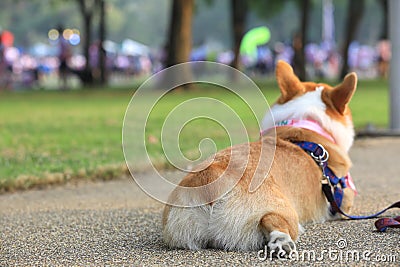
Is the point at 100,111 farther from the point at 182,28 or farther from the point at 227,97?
the point at 182,28

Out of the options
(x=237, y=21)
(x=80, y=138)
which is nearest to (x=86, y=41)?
(x=237, y=21)

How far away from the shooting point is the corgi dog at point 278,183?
13.0ft

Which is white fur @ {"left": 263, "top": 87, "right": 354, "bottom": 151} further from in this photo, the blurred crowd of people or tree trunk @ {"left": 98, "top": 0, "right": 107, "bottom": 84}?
tree trunk @ {"left": 98, "top": 0, "right": 107, "bottom": 84}

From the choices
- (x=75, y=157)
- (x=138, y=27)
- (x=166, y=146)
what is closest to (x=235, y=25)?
(x=75, y=157)

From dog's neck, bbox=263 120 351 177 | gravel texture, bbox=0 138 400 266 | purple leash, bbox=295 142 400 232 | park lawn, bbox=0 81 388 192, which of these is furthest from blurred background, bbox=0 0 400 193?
gravel texture, bbox=0 138 400 266

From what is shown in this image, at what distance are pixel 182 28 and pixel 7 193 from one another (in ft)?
51.4

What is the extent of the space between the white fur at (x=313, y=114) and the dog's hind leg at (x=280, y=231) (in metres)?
1.11

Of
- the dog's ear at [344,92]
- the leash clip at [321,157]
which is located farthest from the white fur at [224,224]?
the dog's ear at [344,92]

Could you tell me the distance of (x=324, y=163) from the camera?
476 cm

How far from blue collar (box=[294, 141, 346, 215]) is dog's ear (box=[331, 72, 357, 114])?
447mm

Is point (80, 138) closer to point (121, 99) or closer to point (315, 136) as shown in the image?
point (315, 136)

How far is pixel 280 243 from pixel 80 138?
6307 mm

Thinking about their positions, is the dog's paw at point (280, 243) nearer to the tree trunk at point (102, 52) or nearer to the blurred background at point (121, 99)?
the blurred background at point (121, 99)

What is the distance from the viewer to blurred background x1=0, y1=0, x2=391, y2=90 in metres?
28.3
